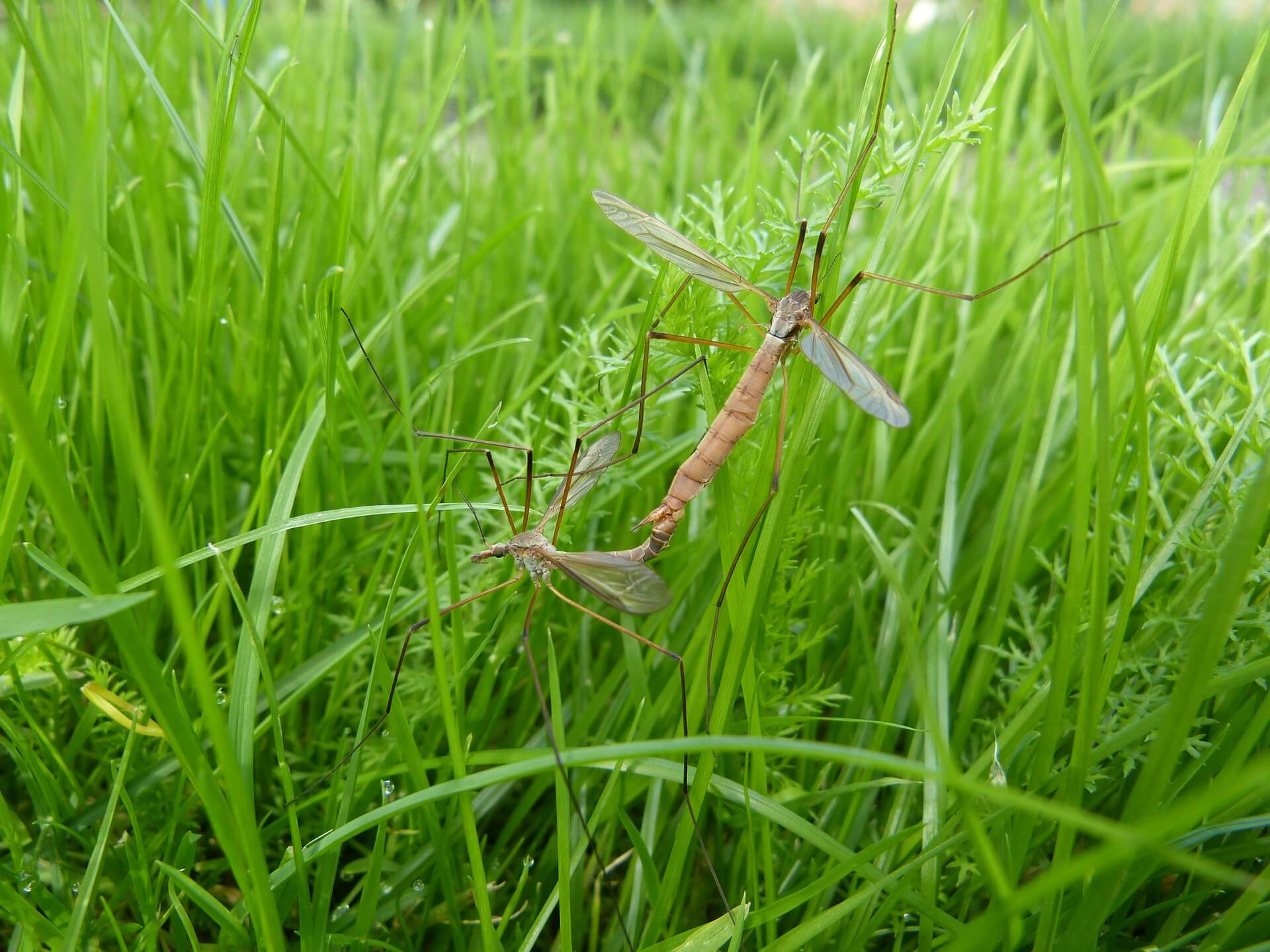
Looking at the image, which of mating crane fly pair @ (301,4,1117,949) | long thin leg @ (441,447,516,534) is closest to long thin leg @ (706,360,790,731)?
mating crane fly pair @ (301,4,1117,949)

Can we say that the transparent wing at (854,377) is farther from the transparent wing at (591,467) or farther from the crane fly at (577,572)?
the transparent wing at (591,467)

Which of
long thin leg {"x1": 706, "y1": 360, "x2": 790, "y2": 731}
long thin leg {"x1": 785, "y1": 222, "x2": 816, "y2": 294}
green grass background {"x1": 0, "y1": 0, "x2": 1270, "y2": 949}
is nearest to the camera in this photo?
green grass background {"x1": 0, "y1": 0, "x2": 1270, "y2": 949}

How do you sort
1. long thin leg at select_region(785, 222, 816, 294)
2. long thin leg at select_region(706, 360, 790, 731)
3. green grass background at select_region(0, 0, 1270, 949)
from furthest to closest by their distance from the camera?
1. long thin leg at select_region(785, 222, 816, 294)
2. long thin leg at select_region(706, 360, 790, 731)
3. green grass background at select_region(0, 0, 1270, 949)

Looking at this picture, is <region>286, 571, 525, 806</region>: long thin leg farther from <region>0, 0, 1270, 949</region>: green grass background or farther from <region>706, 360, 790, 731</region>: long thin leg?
<region>706, 360, 790, 731</region>: long thin leg

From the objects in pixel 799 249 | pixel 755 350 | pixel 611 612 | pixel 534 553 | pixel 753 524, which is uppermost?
pixel 799 249

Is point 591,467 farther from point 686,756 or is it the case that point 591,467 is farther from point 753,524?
point 686,756

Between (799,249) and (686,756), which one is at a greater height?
(799,249)

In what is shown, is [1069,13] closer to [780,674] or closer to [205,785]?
[780,674]

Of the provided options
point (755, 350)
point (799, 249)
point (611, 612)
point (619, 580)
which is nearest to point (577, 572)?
point (619, 580)
